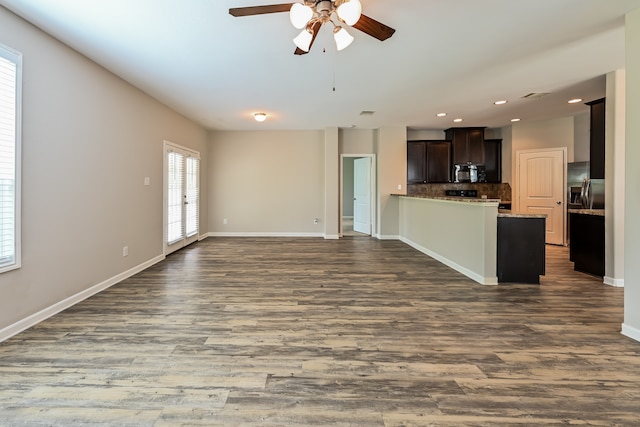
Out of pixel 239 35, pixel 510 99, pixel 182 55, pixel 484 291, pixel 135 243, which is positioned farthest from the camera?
pixel 510 99

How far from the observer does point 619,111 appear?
11.9 feet

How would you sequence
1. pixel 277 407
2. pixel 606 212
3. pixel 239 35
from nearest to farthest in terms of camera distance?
1. pixel 277 407
2. pixel 239 35
3. pixel 606 212

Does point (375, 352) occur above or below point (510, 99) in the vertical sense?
below

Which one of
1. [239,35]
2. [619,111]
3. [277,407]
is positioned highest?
[239,35]

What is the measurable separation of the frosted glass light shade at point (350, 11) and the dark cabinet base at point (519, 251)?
9.64 ft

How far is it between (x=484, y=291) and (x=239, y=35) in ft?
12.1

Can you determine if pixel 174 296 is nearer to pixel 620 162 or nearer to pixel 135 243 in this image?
pixel 135 243

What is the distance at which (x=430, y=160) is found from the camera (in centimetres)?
728

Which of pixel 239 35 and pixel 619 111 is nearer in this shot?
Result: pixel 239 35

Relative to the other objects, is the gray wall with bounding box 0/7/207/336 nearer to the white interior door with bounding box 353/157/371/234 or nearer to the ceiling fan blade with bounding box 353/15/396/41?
the ceiling fan blade with bounding box 353/15/396/41


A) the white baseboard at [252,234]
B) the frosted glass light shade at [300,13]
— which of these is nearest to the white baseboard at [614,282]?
the frosted glass light shade at [300,13]

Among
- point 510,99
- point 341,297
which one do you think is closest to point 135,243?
point 341,297

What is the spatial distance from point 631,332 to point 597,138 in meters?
3.01

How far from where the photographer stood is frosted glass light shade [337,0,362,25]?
194 cm
